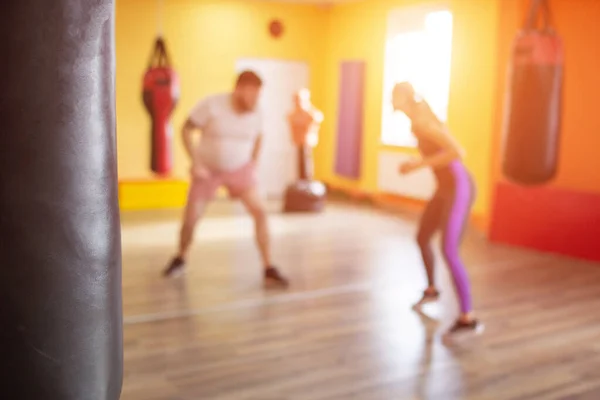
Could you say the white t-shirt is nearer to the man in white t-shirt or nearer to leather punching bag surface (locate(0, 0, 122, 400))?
the man in white t-shirt

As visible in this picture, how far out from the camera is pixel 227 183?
13.1 ft

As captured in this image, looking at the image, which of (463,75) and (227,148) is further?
(463,75)

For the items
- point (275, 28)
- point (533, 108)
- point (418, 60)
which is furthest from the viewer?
point (275, 28)

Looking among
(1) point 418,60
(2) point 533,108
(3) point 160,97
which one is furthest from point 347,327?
(1) point 418,60

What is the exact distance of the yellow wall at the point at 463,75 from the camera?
6168 millimetres

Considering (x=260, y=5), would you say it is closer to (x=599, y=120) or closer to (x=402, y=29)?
(x=402, y=29)

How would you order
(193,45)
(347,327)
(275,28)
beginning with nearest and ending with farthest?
(347,327) < (193,45) < (275,28)

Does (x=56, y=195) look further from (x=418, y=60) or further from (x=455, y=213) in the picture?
(x=418, y=60)

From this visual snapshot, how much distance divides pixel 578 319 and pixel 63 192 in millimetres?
3211

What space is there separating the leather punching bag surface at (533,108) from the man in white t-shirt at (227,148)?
1.68 metres

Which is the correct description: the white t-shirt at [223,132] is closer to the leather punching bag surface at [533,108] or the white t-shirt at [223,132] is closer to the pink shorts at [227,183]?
the pink shorts at [227,183]

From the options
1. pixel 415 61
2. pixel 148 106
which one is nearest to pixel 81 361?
pixel 148 106

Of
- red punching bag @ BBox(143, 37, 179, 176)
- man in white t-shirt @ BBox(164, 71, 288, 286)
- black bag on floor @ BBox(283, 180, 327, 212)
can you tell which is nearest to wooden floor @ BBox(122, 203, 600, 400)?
man in white t-shirt @ BBox(164, 71, 288, 286)

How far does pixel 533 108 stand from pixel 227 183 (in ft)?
6.65
